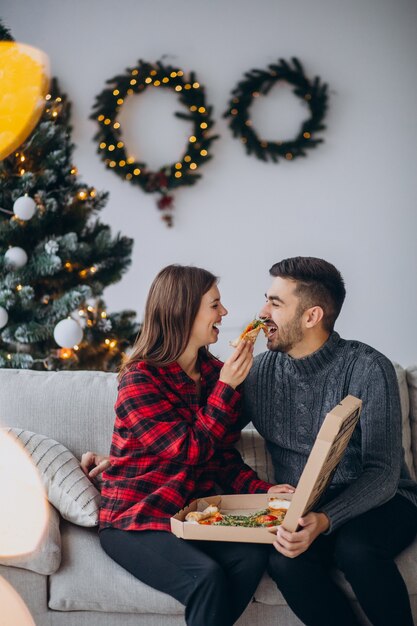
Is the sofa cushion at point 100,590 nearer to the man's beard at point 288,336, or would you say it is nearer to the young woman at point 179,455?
the young woman at point 179,455

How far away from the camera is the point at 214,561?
1719 millimetres

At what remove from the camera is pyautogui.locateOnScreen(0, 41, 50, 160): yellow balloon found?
8.71 feet

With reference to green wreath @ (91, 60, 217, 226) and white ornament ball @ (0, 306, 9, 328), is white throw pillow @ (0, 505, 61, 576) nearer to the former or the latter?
white ornament ball @ (0, 306, 9, 328)

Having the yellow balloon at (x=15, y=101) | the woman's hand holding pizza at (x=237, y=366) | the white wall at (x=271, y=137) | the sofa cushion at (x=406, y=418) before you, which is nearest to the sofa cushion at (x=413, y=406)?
the sofa cushion at (x=406, y=418)

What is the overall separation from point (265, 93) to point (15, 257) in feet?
6.69

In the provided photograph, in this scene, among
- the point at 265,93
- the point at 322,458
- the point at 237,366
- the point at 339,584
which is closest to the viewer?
the point at 322,458

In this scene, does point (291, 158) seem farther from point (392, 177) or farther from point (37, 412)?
point (37, 412)

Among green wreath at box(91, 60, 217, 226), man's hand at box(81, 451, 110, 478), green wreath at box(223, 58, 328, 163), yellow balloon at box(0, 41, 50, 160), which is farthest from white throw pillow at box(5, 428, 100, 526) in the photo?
green wreath at box(223, 58, 328, 163)

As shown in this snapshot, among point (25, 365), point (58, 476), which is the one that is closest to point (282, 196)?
→ point (25, 365)

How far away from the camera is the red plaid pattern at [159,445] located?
73.7 inches

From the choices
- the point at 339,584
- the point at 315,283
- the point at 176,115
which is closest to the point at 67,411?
the point at 315,283

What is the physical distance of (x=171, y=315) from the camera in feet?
6.66

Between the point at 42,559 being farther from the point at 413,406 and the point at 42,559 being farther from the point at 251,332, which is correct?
the point at 413,406

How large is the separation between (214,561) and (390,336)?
107 inches
